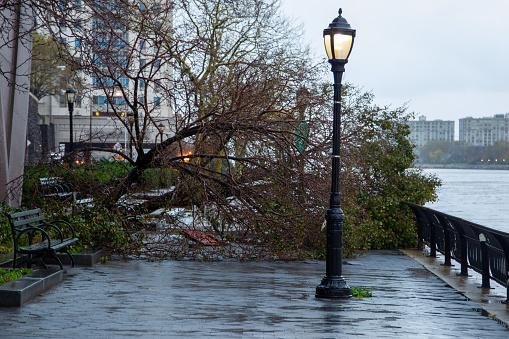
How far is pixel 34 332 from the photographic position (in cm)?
1105

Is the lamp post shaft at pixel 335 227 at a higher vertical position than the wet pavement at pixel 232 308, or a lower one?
higher

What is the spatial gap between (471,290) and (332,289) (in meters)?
3.45

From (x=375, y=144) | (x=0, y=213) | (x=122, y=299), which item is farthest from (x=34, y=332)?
(x=375, y=144)

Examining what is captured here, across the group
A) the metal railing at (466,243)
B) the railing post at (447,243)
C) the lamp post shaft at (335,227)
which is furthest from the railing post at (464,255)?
the lamp post shaft at (335,227)

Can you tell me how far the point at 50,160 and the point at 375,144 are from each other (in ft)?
31.2

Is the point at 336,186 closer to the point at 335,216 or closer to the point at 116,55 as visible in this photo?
the point at 335,216

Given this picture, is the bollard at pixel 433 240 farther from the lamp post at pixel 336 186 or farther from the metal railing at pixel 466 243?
the lamp post at pixel 336 186

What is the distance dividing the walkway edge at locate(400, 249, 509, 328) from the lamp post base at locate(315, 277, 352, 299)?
1.99 meters

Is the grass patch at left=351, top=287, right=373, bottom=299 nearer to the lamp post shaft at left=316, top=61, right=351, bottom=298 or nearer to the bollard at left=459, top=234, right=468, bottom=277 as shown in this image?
the lamp post shaft at left=316, top=61, right=351, bottom=298

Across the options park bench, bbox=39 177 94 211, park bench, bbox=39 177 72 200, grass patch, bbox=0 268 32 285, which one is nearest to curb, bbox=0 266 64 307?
grass patch, bbox=0 268 32 285

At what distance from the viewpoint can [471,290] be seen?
697 inches

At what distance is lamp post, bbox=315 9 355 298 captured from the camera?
15453 mm

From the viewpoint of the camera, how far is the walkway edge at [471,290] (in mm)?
14445

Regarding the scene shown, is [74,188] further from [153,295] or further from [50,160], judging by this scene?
[153,295]
